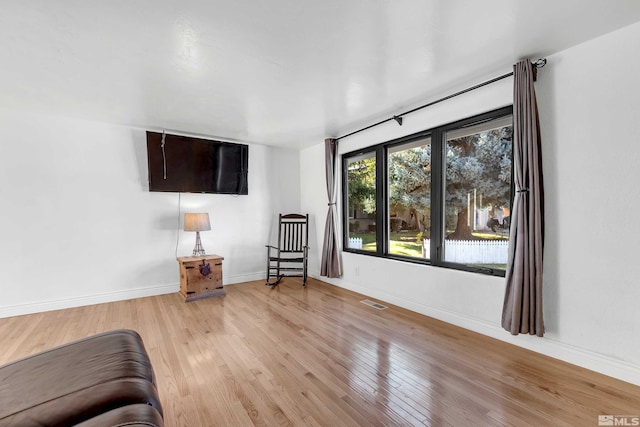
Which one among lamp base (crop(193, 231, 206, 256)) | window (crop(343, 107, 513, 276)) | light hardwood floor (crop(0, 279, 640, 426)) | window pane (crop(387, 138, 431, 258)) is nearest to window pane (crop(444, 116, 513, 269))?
window (crop(343, 107, 513, 276))

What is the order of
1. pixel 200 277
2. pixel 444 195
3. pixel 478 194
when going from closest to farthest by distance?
1. pixel 478 194
2. pixel 444 195
3. pixel 200 277

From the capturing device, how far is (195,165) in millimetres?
3992

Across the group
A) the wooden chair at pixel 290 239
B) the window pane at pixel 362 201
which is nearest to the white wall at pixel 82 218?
the wooden chair at pixel 290 239

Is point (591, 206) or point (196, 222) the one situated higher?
point (591, 206)

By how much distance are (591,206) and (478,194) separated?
82 centimetres

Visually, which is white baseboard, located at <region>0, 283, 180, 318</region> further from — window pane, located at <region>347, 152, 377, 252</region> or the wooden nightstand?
window pane, located at <region>347, 152, 377, 252</region>

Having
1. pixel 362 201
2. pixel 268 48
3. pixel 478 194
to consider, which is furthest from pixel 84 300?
pixel 478 194

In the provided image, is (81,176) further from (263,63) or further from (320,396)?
(320,396)

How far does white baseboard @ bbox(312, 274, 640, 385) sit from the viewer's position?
1795mm

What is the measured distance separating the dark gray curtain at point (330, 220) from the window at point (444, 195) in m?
0.47

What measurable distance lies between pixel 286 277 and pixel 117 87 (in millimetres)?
3451

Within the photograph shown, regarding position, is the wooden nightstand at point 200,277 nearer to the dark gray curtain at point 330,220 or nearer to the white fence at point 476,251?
the dark gray curtain at point 330,220

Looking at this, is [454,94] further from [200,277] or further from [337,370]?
[200,277]

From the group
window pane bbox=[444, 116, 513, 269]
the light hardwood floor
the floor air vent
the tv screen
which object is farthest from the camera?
the tv screen
